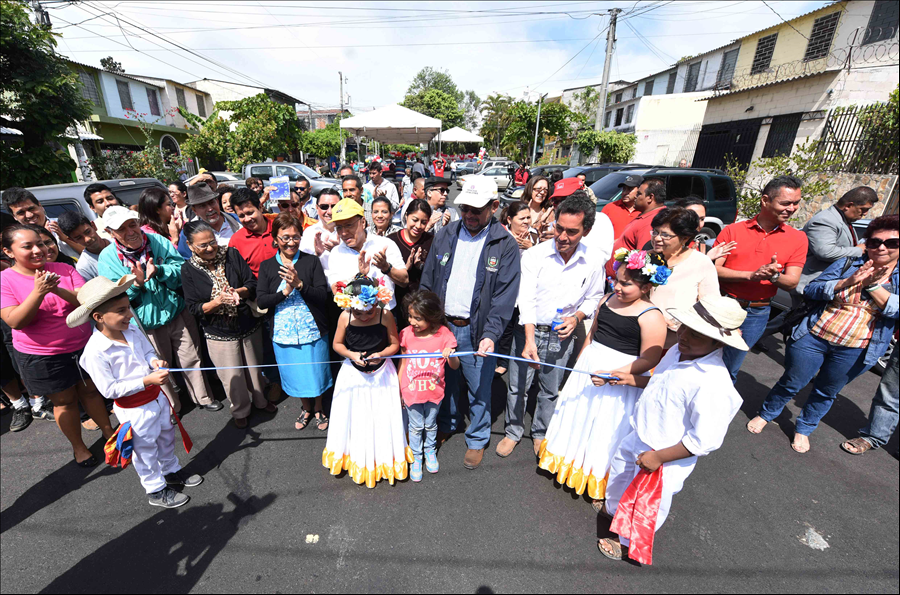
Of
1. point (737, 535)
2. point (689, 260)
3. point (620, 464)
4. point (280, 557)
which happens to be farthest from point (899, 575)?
→ point (280, 557)

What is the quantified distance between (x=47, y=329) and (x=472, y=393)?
3464 mm

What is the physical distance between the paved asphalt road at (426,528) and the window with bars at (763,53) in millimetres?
20823

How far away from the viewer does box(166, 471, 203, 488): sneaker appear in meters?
3.04

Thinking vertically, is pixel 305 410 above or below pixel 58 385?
below

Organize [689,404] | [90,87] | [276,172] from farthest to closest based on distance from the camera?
[90,87]
[276,172]
[689,404]

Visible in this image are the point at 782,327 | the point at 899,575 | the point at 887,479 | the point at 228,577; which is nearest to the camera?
the point at 899,575

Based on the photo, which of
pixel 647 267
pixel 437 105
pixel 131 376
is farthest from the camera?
pixel 437 105

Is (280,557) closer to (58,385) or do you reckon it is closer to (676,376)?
(58,385)

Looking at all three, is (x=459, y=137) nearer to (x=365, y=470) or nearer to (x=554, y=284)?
(x=554, y=284)

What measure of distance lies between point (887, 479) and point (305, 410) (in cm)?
483

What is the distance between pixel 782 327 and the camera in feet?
12.3

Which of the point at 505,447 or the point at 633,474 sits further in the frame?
the point at 505,447

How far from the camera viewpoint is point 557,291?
3021mm

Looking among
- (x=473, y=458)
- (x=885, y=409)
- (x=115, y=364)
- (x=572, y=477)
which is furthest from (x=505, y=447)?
(x=885, y=409)
